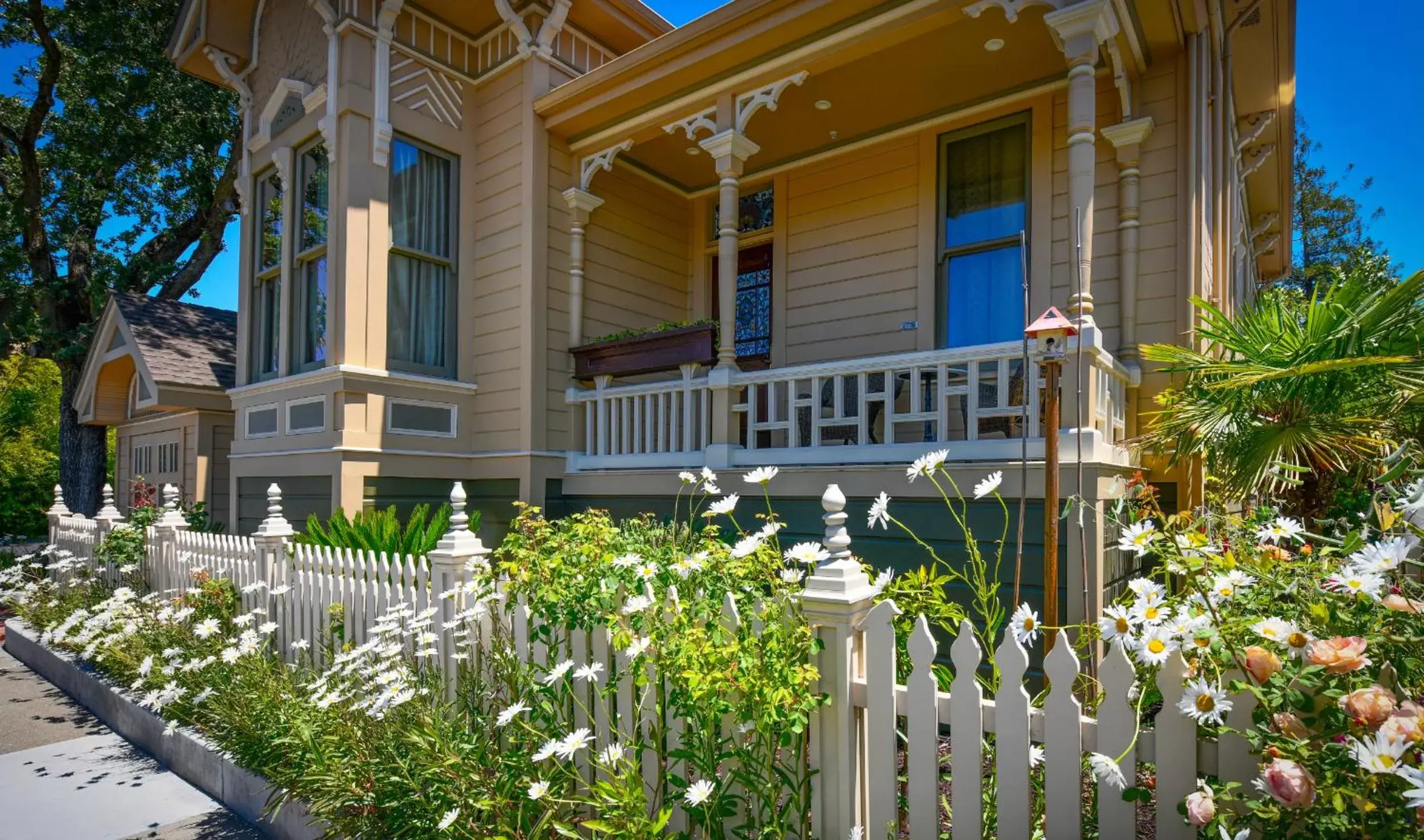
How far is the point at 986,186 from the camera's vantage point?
256 inches

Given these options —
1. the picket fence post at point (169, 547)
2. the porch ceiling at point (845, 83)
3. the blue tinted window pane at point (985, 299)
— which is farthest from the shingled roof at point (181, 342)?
the blue tinted window pane at point (985, 299)

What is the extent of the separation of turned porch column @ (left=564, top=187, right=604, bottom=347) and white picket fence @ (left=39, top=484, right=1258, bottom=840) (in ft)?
14.0

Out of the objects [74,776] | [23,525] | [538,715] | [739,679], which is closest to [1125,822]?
[739,679]

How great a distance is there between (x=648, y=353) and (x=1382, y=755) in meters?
5.59

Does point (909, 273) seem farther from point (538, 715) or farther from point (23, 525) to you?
point (23, 525)

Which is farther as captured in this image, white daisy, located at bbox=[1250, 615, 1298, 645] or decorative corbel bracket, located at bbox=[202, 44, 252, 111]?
decorative corbel bracket, located at bbox=[202, 44, 252, 111]

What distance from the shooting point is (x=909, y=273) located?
6.81 m

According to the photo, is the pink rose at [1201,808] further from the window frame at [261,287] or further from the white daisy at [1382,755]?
the window frame at [261,287]

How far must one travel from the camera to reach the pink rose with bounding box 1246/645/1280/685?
148cm

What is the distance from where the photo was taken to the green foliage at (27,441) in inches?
594

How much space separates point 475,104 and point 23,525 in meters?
14.6

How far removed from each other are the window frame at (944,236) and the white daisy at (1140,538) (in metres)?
4.76

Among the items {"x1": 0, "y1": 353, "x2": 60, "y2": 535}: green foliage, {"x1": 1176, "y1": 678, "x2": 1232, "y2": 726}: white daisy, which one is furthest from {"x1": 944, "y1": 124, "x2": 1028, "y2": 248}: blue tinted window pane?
{"x1": 0, "y1": 353, "x2": 60, "y2": 535}: green foliage

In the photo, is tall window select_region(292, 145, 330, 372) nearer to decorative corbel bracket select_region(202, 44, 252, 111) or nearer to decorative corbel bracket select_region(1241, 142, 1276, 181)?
decorative corbel bracket select_region(202, 44, 252, 111)
